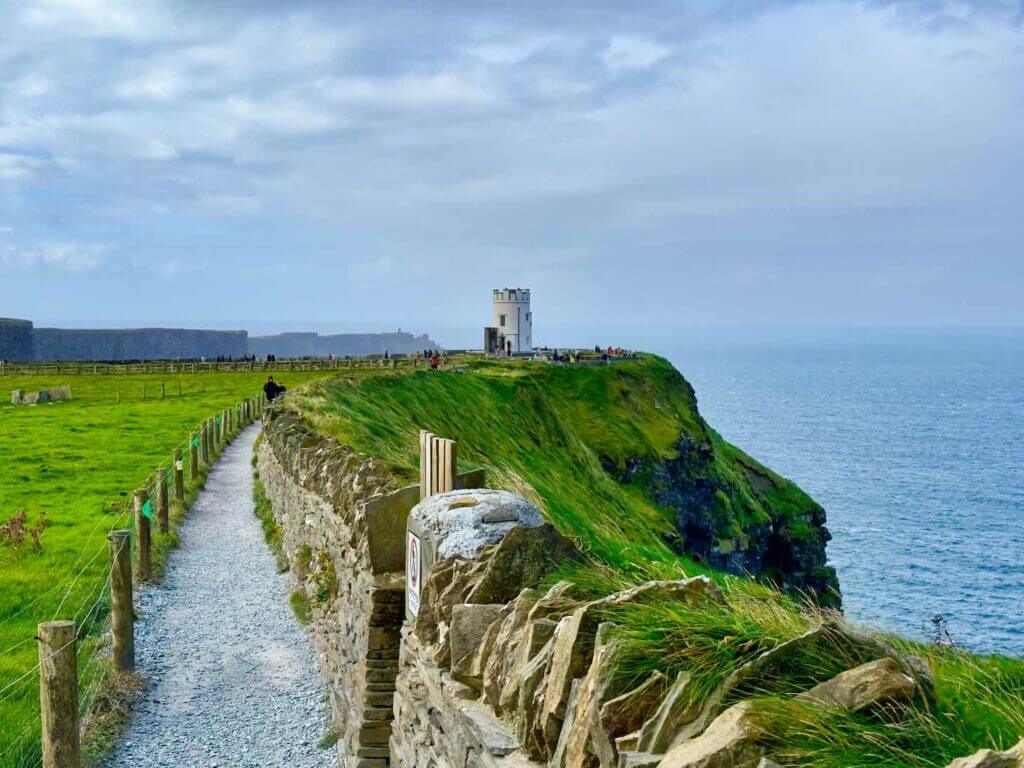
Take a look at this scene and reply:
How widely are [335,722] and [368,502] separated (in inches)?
143

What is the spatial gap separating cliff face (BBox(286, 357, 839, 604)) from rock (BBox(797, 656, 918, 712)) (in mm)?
23961

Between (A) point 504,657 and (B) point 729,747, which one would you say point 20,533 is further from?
(B) point 729,747

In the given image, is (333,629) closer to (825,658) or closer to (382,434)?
(825,658)

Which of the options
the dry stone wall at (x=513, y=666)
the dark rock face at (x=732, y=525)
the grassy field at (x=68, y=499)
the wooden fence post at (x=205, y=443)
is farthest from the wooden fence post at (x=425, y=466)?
the dark rock face at (x=732, y=525)

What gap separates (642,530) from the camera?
119 ft

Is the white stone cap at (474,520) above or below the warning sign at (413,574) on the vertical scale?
above

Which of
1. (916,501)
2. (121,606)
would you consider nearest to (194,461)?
(121,606)

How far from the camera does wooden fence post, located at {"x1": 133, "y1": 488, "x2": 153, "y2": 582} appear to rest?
55.7ft

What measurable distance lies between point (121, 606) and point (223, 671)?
1.78 m

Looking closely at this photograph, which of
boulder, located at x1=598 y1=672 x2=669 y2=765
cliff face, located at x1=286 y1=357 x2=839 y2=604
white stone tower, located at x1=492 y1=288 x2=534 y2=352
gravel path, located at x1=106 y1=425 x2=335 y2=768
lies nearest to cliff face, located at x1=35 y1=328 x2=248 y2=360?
white stone tower, located at x1=492 y1=288 x2=534 y2=352

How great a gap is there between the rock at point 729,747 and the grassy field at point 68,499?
8.56 m

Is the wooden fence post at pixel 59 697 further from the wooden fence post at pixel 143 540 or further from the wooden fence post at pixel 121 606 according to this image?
the wooden fence post at pixel 143 540

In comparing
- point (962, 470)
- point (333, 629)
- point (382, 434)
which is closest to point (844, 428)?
point (962, 470)

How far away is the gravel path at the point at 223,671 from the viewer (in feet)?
37.0
